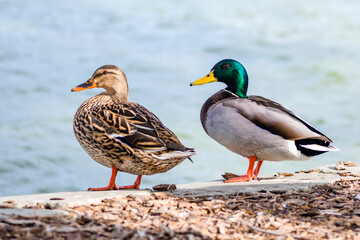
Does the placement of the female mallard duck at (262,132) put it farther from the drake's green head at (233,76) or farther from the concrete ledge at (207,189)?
the drake's green head at (233,76)

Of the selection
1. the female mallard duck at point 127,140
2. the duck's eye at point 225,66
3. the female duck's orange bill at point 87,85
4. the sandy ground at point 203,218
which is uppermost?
the duck's eye at point 225,66

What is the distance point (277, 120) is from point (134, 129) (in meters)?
1.51

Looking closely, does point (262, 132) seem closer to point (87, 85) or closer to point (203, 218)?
point (87, 85)

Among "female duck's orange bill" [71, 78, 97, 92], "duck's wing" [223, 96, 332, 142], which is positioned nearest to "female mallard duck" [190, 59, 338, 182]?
"duck's wing" [223, 96, 332, 142]

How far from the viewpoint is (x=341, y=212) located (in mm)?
4305

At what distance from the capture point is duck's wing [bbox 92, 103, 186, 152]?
491 cm

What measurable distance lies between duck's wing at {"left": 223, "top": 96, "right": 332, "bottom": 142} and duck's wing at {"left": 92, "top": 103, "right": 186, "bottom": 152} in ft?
3.23

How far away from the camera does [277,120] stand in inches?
225

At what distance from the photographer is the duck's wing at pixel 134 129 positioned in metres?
4.91

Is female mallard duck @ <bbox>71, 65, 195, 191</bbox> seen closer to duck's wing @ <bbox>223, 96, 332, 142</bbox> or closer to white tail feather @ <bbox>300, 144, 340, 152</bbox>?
duck's wing @ <bbox>223, 96, 332, 142</bbox>

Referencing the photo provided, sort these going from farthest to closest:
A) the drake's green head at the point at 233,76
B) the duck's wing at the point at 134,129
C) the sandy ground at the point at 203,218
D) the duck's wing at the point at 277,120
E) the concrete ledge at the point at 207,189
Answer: the drake's green head at the point at 233,76 < the duck's wing at the point at 277,120 < the duck's wing at the point at 134,129 < the concrete ledge at the point at 207,189 < the sandy ground at the point at 203,218

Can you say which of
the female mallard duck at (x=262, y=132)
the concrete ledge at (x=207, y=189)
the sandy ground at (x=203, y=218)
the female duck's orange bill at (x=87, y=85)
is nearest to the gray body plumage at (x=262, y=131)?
the female mallard duck at (x=262, y=132)

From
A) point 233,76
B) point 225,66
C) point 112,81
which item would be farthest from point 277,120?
point 112,81

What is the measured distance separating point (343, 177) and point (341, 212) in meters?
1.39
